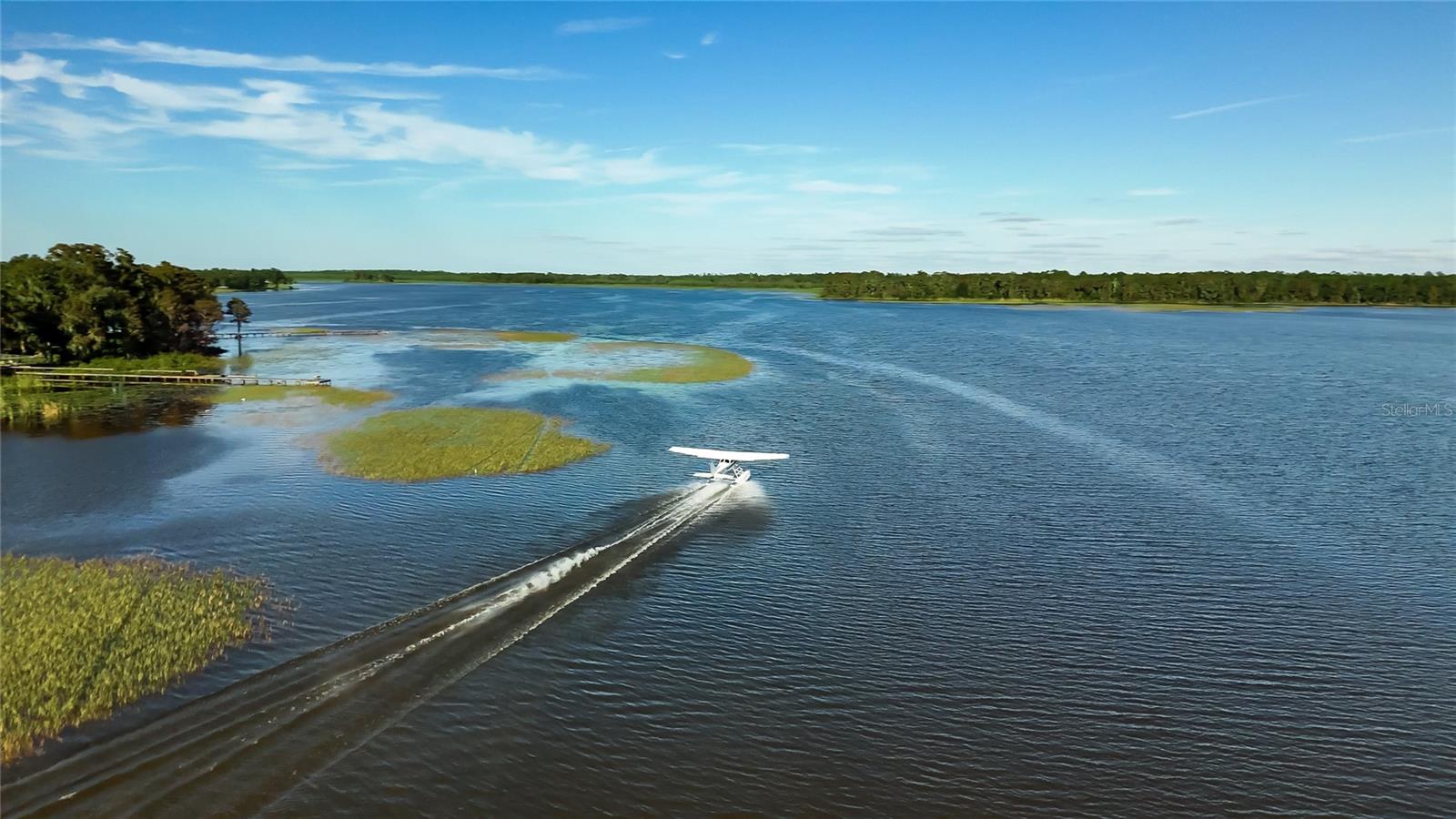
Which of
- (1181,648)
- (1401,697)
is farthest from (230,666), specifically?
(1401,697)

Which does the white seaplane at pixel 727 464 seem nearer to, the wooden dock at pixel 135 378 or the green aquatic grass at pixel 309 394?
the green aquatic grass at pixel 309 394

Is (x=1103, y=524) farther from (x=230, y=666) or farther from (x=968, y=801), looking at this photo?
(x=230, y=666)

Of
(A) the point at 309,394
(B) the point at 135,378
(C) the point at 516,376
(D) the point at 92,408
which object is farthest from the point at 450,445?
(B) the point at 135,378

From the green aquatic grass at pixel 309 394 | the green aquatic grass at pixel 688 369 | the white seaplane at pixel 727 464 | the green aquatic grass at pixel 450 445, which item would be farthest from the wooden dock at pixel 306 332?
the white seaplane at pixel 727 464

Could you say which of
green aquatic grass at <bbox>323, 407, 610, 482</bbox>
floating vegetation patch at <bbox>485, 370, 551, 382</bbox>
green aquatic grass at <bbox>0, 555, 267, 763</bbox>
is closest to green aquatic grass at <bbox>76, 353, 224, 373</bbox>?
floating vegetation patch at <bbox>485, 370, 551, 382</bbox>

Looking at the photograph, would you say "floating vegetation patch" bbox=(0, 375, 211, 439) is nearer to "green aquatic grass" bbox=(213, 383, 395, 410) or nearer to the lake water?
"green aquatic grass" bbox=(213, 383, 395, 410)
